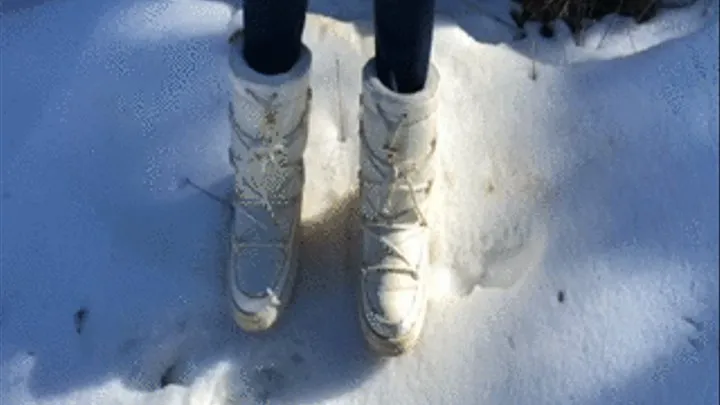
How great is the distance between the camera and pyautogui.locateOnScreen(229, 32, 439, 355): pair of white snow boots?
5.50 feet

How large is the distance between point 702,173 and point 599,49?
349 mm

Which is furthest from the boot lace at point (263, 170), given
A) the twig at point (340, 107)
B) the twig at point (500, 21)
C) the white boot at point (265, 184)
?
the twig at point (500, 21)

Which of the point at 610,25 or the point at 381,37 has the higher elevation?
the point at 381,37

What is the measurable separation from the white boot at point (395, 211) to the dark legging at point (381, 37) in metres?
0.03

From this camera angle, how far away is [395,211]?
1.80 m

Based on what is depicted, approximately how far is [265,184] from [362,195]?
0.50 ft

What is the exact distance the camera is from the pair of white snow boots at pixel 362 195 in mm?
1676

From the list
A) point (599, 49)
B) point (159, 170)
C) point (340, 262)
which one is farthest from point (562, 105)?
point (159, 170)

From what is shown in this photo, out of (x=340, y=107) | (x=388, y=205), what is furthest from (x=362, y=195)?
(x=340, y=107)

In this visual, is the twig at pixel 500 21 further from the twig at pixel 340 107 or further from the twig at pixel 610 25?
the twig at pixel 340 107

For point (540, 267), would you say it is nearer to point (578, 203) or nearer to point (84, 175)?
point (578, 203)

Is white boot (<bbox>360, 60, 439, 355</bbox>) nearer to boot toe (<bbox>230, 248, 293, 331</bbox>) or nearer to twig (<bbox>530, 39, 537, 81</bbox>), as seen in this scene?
boot toe (<bbox>230, 248, 293, 331</bbox>)

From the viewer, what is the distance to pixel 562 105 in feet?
6.84

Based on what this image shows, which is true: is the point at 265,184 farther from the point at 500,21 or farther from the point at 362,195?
the point at 500,21
